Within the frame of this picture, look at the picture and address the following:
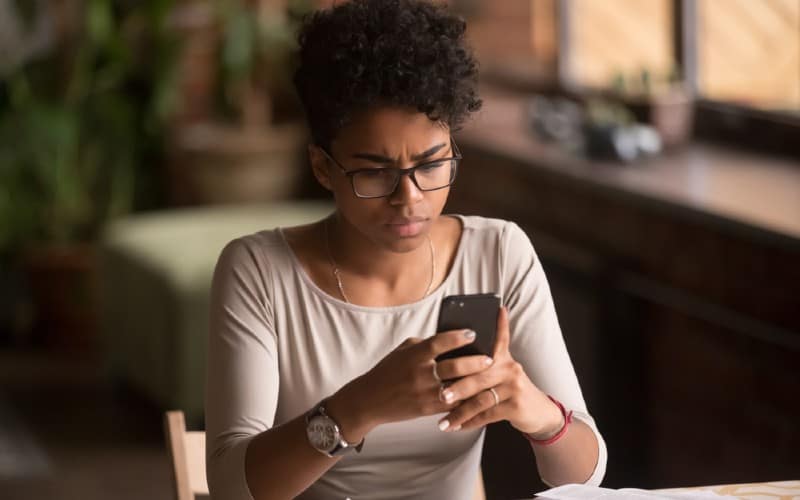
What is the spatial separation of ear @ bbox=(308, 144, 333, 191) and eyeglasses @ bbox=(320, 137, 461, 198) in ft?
0.24

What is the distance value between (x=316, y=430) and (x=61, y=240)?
3.43 meters

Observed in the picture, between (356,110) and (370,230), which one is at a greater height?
(356,110)

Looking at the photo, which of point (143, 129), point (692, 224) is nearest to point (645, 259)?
point (692, 224)

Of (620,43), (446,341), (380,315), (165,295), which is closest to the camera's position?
(446,341)

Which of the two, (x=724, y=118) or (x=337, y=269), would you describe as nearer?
(x=337, y=269)

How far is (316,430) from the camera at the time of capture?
1.41 metres

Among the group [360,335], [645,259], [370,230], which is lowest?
[645,259]

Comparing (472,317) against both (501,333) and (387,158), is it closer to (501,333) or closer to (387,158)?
(501,333)

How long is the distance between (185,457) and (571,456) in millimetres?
496

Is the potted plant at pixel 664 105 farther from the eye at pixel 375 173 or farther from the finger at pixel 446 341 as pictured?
the finger at pixel 446 341

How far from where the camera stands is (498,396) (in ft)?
4.55

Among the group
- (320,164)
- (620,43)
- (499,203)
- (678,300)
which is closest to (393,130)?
(320,164)

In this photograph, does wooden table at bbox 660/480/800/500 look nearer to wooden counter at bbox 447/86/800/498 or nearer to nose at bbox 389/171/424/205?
nose at bbox 389/171/424/205

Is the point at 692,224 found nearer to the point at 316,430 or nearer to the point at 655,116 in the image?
the point at 655,116
